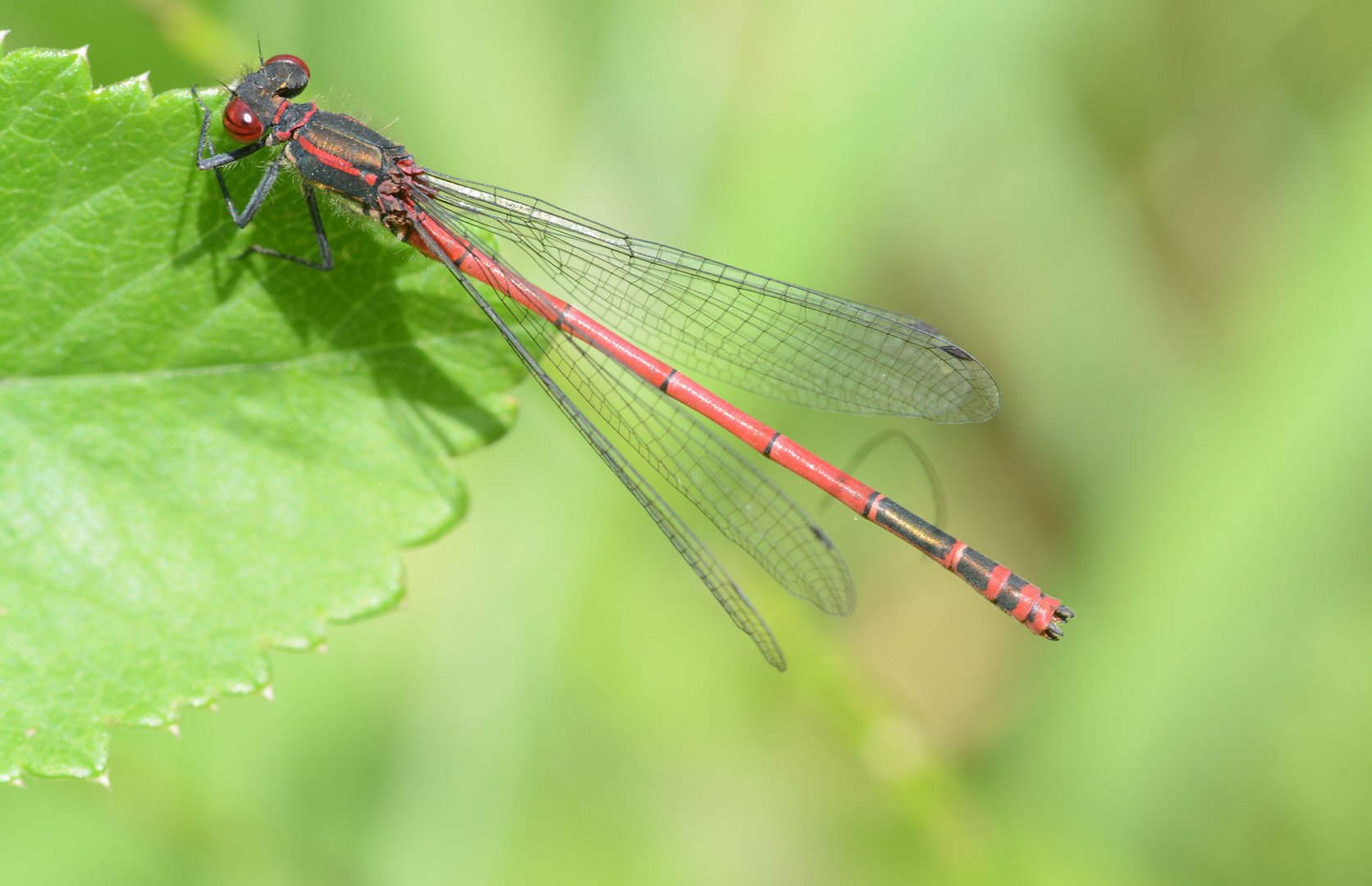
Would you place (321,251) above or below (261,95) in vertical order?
below

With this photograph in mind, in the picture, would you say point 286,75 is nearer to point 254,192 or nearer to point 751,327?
point 254,192

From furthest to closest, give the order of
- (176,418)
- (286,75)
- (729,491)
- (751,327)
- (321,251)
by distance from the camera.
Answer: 1. (751,327)
2. (729,491)
3. (286,75)
4. (321,251)
5. (176,418)

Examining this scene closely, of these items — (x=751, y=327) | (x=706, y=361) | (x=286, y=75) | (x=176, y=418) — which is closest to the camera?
(x=176, y=418)

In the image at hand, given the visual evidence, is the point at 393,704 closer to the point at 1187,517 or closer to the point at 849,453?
the point at 849,453

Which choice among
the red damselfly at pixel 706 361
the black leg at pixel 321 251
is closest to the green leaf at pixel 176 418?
the black leg at pixel 321 251

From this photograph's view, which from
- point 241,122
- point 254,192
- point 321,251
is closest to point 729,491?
point 321,251

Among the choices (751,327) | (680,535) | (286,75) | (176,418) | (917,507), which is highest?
(751,327)
